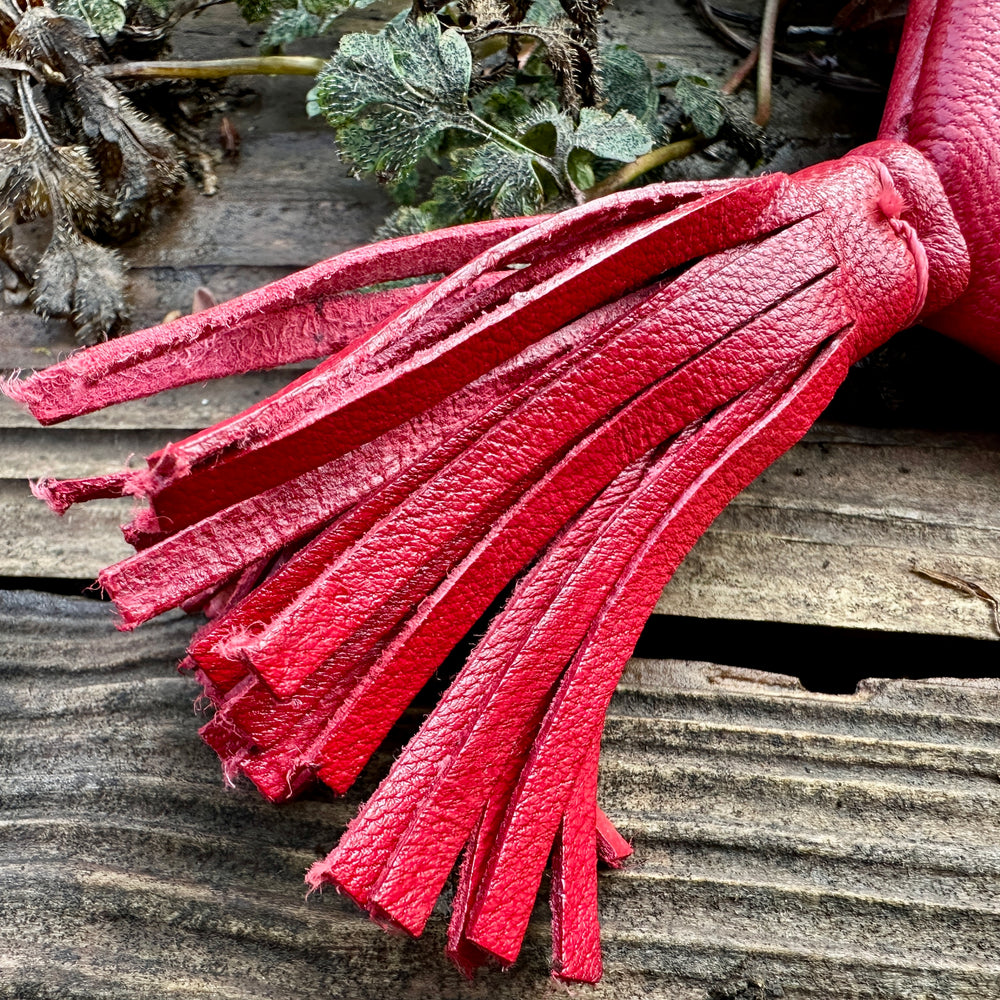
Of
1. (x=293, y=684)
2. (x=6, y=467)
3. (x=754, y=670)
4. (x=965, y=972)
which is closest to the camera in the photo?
(x=293, y=684)

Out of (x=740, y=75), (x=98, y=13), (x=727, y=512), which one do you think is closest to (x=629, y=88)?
(x=740, y=75)

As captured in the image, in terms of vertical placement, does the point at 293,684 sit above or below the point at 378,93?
below

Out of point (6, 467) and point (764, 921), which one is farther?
point (6, 467)

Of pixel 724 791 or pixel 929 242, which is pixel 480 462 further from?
pixel 929 242

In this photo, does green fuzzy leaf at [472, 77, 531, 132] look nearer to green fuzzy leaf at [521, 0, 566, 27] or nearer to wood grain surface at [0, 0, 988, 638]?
green fuzzy leaf at [521, 0, 566, 27]

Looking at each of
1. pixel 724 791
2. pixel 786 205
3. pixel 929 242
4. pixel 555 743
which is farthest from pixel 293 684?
pixel 929 242

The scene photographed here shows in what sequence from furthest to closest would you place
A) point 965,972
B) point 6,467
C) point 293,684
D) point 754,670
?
point 6,467
point 754,670
point 965,972
point 293,684

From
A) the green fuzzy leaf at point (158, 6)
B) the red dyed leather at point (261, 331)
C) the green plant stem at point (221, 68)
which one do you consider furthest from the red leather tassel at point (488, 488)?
the green fuzzy leaf at point (158, 6)

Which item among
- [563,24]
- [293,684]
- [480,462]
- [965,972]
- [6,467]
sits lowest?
[965,972]
